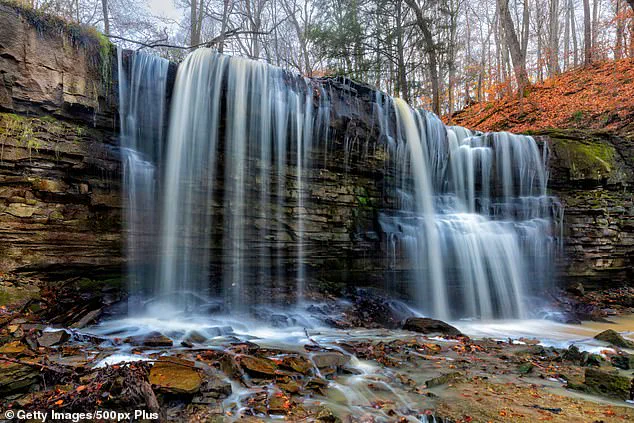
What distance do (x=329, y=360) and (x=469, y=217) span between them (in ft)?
23.4

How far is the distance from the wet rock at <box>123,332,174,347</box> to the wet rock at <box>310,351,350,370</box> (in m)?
2.15

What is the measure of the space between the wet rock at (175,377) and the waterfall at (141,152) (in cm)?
400

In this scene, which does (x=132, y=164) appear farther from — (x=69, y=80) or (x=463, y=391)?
(x=463, y=391)

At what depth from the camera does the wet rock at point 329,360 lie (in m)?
4.61

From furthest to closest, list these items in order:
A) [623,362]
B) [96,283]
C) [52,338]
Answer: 1. [96,283]
2. [623,362]
3. [52,338]

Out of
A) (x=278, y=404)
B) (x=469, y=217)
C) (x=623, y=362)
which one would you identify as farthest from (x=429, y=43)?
(x=278, y=404)

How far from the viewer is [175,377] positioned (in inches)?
141

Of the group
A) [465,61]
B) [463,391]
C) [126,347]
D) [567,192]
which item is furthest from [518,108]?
[126,347]

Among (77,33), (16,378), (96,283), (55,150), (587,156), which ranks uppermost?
(77,33)

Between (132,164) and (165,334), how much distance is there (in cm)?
367

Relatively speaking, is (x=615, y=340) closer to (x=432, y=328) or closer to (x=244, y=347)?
(x=432, y=328)

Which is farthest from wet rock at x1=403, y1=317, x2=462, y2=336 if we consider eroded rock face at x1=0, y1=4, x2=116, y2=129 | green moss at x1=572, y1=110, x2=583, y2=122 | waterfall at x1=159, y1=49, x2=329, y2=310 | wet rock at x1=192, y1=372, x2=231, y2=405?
green moss at x1=572, y1=110, x2=583, y2=122

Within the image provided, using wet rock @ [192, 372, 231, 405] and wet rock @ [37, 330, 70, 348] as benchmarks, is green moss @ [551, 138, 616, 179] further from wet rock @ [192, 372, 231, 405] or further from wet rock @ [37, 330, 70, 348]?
wet rock @ [37, 330, 70, 348]

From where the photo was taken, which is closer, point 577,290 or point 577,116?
point 577,290
